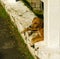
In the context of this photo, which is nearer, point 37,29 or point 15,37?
point 37,29

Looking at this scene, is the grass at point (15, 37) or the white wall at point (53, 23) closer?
the white wall at point (53, 23)

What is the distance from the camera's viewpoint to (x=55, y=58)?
5.10 meters

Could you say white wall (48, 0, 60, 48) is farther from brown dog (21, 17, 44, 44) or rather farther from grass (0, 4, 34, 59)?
grass (0, 4, 34, 59)

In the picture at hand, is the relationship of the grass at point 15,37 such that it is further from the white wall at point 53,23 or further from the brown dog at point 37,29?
the white wall at point 53,23

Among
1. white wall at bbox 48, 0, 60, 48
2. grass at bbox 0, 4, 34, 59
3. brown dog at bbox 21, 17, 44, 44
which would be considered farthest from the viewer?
grass at bbox 0, 4, 34, 59

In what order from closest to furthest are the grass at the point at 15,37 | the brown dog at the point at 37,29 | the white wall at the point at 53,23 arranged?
the white wall at the point at 53,23
the brown dog at the point at 37,29
the grass at the point at 15,37

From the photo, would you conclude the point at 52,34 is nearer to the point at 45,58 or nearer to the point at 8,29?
the point at 45,58

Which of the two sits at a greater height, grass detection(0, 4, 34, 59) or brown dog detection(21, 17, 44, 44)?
brown dog detection(21, 17, 44, 44)

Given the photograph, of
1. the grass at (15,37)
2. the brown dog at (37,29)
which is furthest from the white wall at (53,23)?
the grass at (15,37)

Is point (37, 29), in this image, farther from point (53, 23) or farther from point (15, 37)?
point (53, 23)

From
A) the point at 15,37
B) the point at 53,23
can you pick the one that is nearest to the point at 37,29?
the point at 15,37

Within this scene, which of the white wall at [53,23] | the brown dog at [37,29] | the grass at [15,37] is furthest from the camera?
the grass at [15,37]

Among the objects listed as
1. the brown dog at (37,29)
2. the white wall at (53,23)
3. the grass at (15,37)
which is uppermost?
the white wall at (53,23)

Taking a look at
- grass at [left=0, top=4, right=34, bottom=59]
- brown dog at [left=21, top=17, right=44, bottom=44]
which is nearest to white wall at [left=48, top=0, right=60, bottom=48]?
brown dog at [left=21, top=17, right=44, bottom=44]
